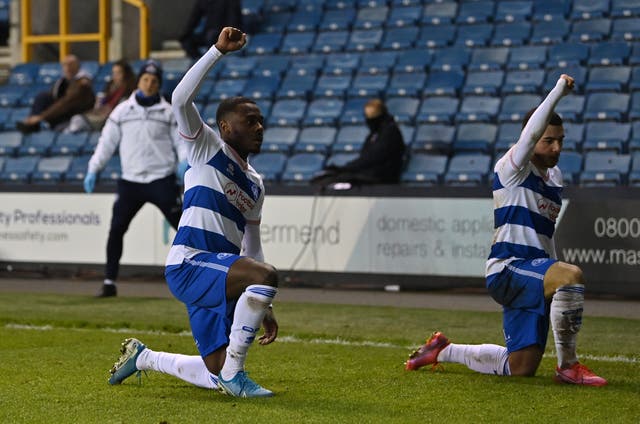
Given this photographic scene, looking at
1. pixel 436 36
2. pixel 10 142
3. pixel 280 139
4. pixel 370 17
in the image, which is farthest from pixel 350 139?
pixel 10 142

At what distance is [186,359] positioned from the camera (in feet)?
20.9

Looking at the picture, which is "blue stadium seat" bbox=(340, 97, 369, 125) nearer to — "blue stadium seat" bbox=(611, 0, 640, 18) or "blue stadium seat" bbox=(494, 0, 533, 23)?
"blue stadium seat" bbox=(494, 0, 533, 23)

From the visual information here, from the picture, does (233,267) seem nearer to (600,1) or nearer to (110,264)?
(110,264)

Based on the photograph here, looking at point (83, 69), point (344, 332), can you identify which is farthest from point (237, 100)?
point (83, 69)

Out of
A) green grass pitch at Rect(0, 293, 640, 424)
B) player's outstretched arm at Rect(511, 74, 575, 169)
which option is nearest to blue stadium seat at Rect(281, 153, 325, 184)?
green grass pitch at Rect(0, 293, 640, 424)

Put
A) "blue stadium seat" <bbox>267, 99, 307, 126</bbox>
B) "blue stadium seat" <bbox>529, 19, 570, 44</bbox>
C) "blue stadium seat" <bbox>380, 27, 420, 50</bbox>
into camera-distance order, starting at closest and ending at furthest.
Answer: "blue stadium seat" <bbox>529, 19, 570, 44</bbox> < "blue stadium seat" <bbox>267, 99, 307, 126</bbox> < "blue stadium seat" <bbox>380, 27, 420, 50</bbox>

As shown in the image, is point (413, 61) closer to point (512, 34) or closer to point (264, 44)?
point (512, 34)

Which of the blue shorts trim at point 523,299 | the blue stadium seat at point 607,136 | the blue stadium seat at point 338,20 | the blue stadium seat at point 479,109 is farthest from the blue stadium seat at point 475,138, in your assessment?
the blue shorts trim at point 523,299

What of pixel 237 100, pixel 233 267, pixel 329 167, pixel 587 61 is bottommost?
pixel 329 167

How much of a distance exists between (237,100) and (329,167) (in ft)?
24.4

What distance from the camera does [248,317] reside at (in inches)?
234

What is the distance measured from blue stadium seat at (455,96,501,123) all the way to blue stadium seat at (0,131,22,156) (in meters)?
6.70

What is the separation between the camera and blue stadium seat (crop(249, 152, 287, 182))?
15.3 meters

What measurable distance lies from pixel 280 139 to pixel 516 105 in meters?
3.16
